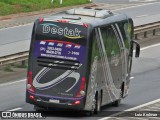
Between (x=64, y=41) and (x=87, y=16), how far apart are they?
4.73ft

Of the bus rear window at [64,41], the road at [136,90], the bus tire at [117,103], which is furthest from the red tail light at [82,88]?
the bus tire at [117,103]

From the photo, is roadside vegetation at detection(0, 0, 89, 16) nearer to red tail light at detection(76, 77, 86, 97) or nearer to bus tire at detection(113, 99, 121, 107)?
bus tire at detection(113, 99, 121, 107)

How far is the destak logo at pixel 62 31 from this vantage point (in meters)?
22.4

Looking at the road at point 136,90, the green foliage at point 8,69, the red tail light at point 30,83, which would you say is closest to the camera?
the red tail light at point 30,83

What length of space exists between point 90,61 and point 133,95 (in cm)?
687

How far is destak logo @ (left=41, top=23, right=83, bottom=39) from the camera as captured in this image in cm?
2242

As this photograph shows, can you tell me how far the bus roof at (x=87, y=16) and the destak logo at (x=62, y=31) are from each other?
0.24m

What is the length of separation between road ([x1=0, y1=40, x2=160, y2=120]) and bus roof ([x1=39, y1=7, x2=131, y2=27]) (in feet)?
8.97

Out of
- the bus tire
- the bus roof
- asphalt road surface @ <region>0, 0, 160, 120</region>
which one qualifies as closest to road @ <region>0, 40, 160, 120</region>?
asphalt road surface @ <region>0, 0, 160, 120</region>

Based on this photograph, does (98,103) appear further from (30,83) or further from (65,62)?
(30,83)

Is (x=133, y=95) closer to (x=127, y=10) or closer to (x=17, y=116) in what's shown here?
(x=17, y=116)

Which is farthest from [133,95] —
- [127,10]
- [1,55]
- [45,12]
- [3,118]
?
[127,10]

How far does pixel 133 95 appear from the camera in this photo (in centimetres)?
2900

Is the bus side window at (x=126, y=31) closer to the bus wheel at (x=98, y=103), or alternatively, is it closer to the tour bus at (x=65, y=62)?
the tour bus at (x=65, y=62)
